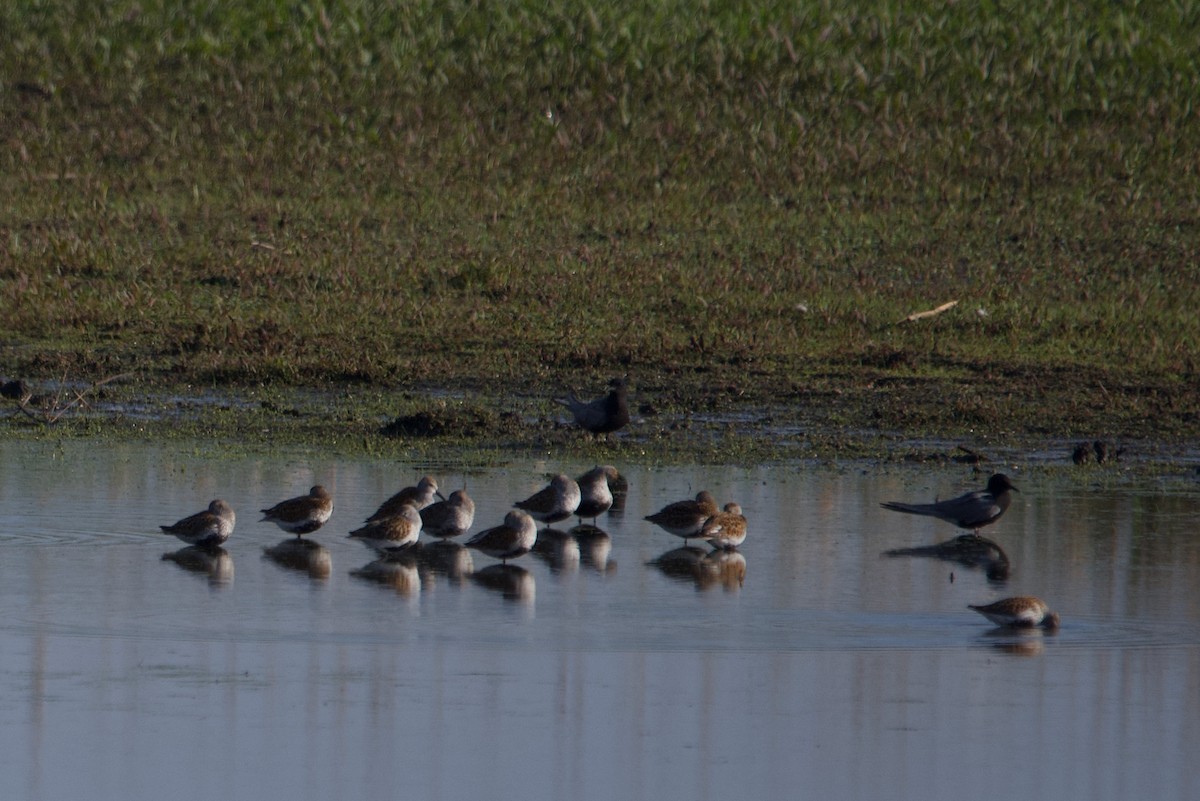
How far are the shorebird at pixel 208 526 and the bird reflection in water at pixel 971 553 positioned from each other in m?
3.14

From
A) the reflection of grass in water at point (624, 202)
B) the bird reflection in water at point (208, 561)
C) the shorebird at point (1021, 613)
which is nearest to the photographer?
the shorebird at point (1021, 613)

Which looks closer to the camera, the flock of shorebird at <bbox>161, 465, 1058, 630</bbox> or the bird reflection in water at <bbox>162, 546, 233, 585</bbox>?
the bird reflection in water at <bbox>162, 546, 233, 585</bbox>

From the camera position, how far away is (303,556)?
32.8ft

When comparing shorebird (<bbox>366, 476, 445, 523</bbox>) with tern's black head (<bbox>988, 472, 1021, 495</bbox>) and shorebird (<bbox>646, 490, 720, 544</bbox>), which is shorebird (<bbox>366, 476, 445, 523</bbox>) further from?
tern's black head (<bbox>988, 472, 1021, 495</bbox>)

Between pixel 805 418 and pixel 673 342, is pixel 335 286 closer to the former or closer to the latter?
pixel 673 342

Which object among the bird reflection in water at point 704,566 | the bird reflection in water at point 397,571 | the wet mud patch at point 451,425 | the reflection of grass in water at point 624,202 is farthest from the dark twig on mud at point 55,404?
the bird reflection in water at point 704,566

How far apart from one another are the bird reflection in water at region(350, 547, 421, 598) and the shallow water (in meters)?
0.04

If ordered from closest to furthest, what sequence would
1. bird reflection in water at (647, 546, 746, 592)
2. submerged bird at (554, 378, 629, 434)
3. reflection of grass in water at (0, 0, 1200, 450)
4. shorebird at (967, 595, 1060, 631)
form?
1. shorebird at (967, 595, 1060, 631)
2. bird reflection in water at (647, 546, 746, 592)
3. submerged bird at (554, 378, 629, 434)
4. reflection of grass in water at (0, 0, 1200, 450)

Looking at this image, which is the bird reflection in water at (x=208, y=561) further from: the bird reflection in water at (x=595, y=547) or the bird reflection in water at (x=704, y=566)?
the bird reflection in water at (x=704, y=566)

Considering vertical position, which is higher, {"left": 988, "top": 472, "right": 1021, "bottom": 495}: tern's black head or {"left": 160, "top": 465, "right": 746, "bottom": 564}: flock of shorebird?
{"left": 988, "top": 472, "right": 1021, "bottom": 495}: tern's black head

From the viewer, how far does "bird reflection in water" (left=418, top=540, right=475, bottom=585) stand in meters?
9.62

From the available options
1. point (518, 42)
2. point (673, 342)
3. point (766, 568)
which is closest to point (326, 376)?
point (673, 342)

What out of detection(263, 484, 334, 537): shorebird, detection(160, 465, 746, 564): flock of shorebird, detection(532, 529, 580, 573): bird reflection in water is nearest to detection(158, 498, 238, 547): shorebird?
detection(160, 465, 746, 564): flock of shorebird

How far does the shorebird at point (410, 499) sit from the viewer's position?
1031 cm
